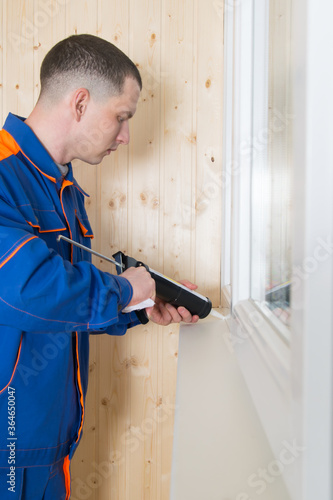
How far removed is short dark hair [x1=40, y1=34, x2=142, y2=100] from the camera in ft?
3.45

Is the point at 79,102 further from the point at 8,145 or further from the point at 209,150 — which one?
the point at 209,150

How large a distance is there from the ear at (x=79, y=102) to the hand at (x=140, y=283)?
417 mm

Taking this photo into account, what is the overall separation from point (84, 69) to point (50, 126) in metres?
0.17

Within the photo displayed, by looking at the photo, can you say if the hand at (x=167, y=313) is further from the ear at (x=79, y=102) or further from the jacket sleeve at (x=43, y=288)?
the ear at (x=79, y=102)

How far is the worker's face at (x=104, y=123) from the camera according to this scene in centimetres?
107

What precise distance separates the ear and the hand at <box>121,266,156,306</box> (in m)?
0.42

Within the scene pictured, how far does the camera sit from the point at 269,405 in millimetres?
686

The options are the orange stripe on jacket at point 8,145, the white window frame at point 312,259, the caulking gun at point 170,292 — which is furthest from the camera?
the caulking gun at point 170,292

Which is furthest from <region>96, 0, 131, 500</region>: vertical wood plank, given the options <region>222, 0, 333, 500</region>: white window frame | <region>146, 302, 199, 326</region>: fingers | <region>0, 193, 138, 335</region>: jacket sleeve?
<region>222, 0, 333, 500</region>: white window frame

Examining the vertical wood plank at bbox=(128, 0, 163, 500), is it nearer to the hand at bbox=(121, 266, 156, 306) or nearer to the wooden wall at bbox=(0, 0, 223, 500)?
the wooden wall at bbox=(0, 0, 223, 500)

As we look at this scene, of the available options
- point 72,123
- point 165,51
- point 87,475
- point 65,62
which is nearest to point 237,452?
point 72,123

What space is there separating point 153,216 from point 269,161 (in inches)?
28.5

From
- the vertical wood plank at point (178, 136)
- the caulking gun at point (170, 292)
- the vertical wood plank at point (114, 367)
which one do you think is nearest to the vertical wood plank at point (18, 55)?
the vertical wood plank at point (114, 367)

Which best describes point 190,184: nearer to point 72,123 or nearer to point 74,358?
point 72,123
